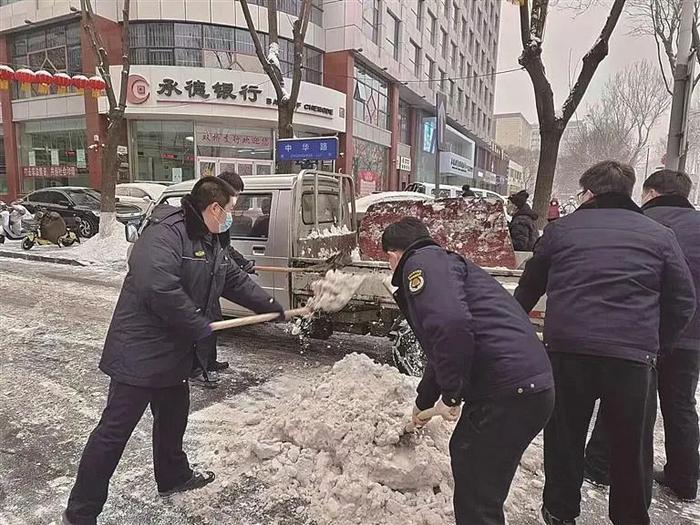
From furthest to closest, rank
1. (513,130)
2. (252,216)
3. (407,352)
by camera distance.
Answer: (513,130) < (252,216) < (407,352)

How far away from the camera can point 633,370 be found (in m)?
2.30

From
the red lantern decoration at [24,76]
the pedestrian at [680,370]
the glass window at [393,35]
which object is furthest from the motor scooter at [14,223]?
the glass window at [393,35]

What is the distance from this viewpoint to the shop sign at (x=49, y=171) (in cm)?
2314

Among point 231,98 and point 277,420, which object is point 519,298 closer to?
point 277,420

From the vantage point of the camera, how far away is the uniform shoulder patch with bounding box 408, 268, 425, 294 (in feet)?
6.56

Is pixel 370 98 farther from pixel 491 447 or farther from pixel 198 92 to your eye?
pixel 491 447

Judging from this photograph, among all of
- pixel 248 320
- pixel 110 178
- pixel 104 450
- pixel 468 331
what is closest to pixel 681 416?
pixel 468 331

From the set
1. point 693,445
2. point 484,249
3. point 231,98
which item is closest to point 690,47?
point 484,249

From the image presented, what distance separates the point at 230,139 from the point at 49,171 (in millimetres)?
9223

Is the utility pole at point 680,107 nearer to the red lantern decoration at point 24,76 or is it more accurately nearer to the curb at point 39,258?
the curb at point 39,258

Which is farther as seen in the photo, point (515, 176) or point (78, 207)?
point (515, 176)

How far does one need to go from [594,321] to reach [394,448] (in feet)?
4.38

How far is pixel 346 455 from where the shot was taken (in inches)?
120

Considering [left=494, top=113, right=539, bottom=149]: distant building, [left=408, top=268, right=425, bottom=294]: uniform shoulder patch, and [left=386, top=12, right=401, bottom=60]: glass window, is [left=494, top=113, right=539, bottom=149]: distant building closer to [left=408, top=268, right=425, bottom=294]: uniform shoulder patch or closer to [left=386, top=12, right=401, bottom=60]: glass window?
[left=386, top=12, right=401, bottom=60]: glass window
